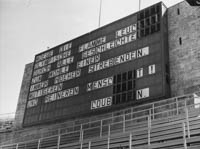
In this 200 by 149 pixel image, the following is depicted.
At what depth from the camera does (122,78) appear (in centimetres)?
1584

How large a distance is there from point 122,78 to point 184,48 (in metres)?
3.29

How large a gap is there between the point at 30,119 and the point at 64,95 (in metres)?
2.63

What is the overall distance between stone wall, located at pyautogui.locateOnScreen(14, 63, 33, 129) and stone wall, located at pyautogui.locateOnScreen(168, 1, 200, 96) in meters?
11.2

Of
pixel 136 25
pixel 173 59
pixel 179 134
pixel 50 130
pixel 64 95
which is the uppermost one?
pixel 136 25

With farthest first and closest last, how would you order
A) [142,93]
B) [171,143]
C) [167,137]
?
1. [142,93]
2. [167,137]
3. [171,143]

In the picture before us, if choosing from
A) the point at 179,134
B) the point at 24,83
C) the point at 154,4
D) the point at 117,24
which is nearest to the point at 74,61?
the point at 117,24

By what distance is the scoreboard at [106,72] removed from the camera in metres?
15.0

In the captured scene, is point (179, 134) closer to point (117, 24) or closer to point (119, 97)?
point (119, 97)

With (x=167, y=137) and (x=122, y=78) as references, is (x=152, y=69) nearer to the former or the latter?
(x=122, y=78)

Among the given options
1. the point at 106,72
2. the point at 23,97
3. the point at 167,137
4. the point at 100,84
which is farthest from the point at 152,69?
the point at 23,97

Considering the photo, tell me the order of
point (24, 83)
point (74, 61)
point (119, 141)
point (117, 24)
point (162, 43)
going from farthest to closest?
1. point (24, 83)
2. point (74, 61)
3. point (117, 24)
4. point (162, 43)
5. point (119, 141)

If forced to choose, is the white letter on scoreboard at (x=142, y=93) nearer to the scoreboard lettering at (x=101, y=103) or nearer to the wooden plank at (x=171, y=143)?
the scoreboard lettering at (x=101, y=103)

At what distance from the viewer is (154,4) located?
16.6 meters

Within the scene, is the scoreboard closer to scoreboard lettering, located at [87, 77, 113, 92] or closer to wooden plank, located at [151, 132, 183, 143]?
scoreboard lettering, located at [87, 77, 113, 92]
